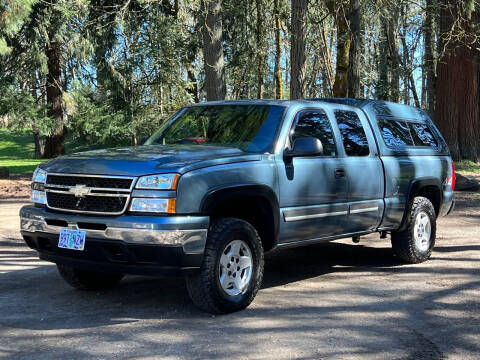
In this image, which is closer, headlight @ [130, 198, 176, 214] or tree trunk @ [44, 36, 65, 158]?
headlight @ [130, 198, 176, 214]

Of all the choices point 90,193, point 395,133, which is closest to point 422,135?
point 395,133

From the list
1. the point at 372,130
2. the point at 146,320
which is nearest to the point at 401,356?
the point at 146,320

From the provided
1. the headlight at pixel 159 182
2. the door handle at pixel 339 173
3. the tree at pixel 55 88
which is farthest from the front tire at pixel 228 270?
the tree at pixel 55 88

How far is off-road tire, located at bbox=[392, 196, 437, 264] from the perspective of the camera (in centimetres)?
786

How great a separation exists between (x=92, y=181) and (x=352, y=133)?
315 centimetres

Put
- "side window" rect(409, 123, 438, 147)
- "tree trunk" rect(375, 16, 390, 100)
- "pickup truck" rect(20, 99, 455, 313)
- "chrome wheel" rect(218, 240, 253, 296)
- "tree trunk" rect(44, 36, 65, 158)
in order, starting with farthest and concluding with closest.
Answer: "tree trunk" rect(375, 16, 390, 100), "tree trunk" rect(44, 36, 65, 158), "side window" rect(409, 123, 438, 147), "chrome wheel" rect(218, 240, 253, 296), "pickup truck" rect(20, 99, 455, 313)

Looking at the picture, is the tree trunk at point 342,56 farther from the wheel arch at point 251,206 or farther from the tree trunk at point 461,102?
the wheel arch at point 251,206

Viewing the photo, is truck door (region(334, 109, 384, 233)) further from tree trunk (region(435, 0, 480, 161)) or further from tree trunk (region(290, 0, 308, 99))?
tree trunk (region(435, 0, 480, 161))

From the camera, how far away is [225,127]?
6555mm

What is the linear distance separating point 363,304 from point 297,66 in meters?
10.6

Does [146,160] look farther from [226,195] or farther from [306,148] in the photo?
[306,148]

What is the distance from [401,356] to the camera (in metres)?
4.45

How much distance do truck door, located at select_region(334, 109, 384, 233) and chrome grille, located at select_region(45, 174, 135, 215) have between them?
2.65m


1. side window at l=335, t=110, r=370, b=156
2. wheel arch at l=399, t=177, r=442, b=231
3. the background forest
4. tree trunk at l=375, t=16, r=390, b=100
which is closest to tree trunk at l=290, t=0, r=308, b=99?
the background forest
